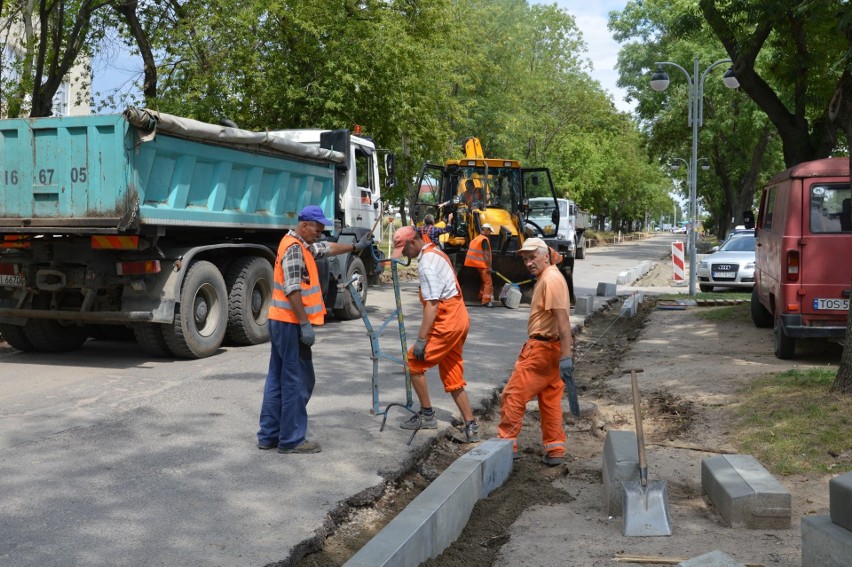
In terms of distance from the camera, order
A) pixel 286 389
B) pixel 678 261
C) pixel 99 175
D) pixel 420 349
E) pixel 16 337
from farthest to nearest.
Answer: pixel 678 261 → pixel 16 337 → pixel 99 175 → pixel 420 349 → pixel 286 389

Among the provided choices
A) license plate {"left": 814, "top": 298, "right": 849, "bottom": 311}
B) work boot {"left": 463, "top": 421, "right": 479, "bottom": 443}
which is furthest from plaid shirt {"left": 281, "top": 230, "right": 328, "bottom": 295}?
license plate {"left": 814, "top": 298, "right": 849, "bottom": 311}

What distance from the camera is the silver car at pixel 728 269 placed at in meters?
21.3

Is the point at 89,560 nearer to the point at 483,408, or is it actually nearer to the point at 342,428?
the point at 342,428

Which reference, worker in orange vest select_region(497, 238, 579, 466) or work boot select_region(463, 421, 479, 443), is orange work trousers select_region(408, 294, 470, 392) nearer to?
work boot select_region(463, 421, 479, 443)

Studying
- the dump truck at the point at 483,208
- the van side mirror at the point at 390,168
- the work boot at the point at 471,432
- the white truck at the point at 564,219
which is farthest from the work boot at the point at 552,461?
the white truck at the point at 564,219

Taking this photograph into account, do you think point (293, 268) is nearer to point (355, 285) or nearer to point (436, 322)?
point (436, 322)

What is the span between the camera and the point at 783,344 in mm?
10469

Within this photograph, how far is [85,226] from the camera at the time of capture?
9383 millimetres

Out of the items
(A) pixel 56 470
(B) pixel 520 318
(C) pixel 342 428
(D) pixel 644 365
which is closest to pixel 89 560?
(A) pixel 56 470

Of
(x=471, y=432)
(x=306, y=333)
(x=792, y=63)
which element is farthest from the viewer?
(x=792, y=63)

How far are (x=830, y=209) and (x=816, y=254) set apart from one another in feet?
1.81

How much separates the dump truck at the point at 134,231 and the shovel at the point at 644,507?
20.2ft

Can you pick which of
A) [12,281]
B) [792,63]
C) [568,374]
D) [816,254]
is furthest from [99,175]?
[792,63]

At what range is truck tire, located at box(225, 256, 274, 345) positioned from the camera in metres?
11.4
